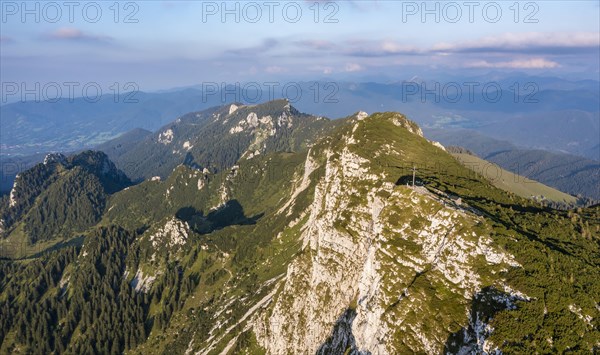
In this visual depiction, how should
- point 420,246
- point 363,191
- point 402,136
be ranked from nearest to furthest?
1. point 420,246
2. point 363,191
3. point 402,136

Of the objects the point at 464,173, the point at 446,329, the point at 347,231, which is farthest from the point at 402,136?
the point at 446,329

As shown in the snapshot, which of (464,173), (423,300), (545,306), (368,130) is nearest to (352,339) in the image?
(423,300)

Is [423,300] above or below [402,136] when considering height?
below

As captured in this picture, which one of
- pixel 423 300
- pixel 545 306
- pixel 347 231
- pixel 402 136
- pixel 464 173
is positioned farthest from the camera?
pixel 402 136

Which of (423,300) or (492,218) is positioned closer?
(423,300)

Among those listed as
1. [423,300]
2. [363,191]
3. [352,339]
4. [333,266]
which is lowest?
[352,339]

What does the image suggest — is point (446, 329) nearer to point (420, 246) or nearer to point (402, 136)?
point (420, 246)

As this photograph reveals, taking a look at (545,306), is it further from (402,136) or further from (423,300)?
(402,136)

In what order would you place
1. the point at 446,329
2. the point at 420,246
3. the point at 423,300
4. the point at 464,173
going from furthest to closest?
the point at 464,173 < the point at 420,246 < the point at 423,300 < the point at 446,329

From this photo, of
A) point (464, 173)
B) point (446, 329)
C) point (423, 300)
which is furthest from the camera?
point (464, 173)
